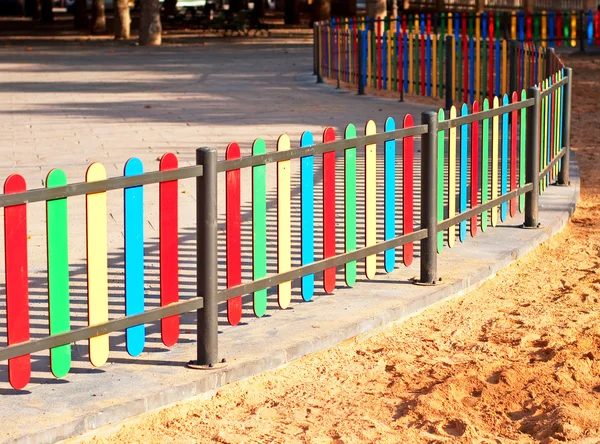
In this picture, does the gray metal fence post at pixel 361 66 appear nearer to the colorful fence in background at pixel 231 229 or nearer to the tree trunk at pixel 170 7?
the colorful fence in background at pixel 231 229

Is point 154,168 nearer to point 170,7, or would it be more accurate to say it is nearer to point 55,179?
point 55,179

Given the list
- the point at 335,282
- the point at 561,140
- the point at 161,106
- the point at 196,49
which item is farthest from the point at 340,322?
the point at 196,49

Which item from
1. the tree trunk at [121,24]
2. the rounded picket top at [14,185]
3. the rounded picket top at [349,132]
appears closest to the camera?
the rounded picket top at [14,185]

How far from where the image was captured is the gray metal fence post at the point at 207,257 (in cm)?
560

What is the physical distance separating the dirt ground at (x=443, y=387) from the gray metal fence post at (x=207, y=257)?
0.21 metres

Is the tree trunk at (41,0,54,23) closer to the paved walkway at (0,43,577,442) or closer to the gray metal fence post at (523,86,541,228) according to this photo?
the paved walkway at (0,43,577,442)

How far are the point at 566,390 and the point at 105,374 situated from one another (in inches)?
87.5

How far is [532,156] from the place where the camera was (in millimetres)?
9094

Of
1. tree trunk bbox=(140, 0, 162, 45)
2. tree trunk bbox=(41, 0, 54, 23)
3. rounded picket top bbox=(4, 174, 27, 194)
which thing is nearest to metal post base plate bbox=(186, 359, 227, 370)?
rounded picket top bbox=(4, 174, 27, 194)

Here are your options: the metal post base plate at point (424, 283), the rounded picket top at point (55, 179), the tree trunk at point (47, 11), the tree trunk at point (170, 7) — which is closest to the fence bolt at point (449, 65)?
the metal post base plate at point (424, 283)

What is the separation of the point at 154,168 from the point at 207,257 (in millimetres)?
6602

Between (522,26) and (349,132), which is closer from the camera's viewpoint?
(349,132)

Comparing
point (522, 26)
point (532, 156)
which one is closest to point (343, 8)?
point (522, 26)

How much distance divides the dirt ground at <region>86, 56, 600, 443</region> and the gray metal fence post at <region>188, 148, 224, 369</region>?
21 cm
